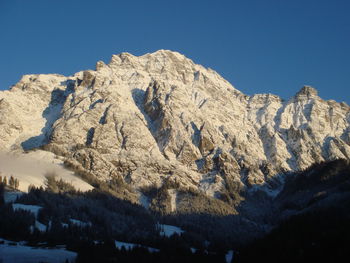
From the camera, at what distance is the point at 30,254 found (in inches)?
7028

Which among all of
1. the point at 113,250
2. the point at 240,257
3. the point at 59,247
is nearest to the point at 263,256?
the point at 240,257

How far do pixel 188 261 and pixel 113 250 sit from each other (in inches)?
1170

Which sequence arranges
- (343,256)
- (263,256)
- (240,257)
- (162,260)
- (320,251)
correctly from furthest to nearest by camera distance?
(162,260) → (240,257) → (263,256) → (320,251) → (343,256)

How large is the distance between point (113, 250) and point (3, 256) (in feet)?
138

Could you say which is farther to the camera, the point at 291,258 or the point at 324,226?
the point at 324,226

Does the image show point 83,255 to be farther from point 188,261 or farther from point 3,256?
point 188,261

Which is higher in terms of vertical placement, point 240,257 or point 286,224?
point 286,224

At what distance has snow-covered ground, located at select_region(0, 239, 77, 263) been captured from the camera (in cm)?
17288

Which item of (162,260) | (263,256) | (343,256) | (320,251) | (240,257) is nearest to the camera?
(343,256)

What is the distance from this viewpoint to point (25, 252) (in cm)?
17938

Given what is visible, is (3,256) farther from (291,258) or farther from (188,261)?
(291,258)

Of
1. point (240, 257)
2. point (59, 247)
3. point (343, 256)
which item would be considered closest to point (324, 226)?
point (240, 257)

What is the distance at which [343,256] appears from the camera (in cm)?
13075

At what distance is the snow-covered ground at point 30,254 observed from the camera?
17288cm
